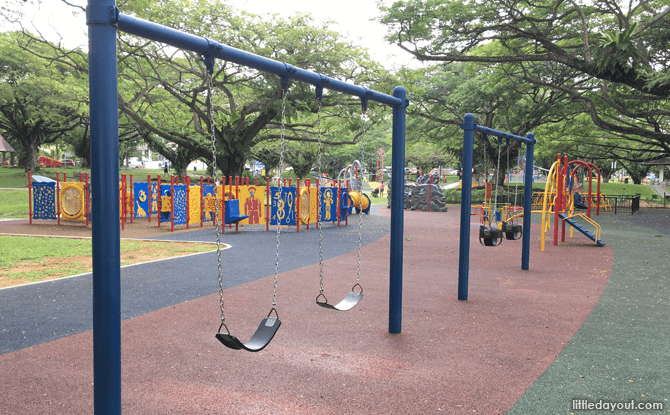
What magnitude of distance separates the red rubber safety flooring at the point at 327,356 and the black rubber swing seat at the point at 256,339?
399mm

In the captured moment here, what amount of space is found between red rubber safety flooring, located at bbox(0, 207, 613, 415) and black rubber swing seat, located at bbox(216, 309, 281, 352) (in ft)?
1.31

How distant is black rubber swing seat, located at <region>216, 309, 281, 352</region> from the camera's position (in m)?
2.69

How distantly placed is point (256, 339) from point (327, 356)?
977 millimetres

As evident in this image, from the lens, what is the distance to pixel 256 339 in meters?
3.07

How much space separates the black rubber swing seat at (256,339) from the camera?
8.84 ft

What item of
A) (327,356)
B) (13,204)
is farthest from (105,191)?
(13,204)

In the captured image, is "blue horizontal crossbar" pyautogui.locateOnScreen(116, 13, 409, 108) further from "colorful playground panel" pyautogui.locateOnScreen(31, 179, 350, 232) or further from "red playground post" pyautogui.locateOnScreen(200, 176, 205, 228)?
"red playground post" pyautogui.locateOnScreen(200, 176, 205, 228)

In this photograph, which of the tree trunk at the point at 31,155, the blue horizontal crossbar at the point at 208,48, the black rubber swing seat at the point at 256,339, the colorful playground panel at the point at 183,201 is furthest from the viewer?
the tree trunk at the point at 31,155

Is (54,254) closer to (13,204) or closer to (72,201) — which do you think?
(72,201)

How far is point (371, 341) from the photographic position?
14.0 ft

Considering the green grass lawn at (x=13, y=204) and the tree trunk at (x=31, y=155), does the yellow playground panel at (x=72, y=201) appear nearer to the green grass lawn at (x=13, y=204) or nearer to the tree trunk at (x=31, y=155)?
the green grass lawn at (x=13, y=204)

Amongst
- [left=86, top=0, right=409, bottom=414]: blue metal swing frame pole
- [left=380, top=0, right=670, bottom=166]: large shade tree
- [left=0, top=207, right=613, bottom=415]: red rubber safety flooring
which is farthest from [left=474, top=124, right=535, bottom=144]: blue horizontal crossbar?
[left=380, top=0, right=670, bottom=166]: large shade tree

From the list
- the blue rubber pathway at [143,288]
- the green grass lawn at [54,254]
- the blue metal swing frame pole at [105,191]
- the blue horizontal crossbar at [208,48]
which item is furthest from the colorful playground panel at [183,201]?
the blue metal swing frame pole at [105,191]

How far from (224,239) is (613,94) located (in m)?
12.8
